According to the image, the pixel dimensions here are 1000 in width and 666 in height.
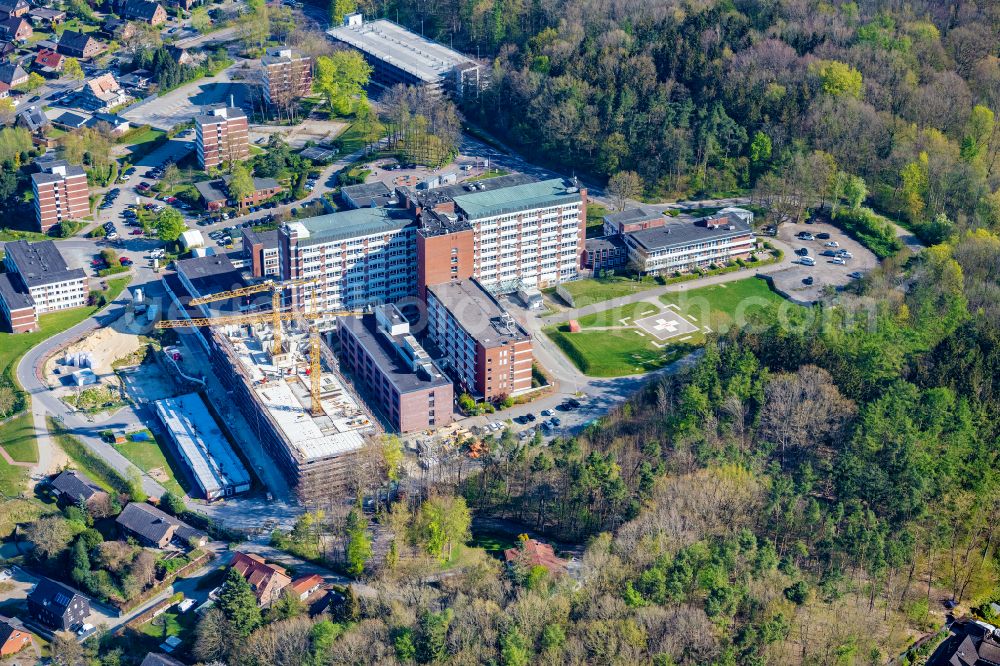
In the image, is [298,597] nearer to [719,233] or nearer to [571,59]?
[719,233]

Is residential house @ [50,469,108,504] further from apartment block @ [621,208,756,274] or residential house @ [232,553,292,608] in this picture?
apartment block @ [621,208,756,274]

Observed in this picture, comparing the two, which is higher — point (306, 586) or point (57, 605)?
point (306, 586)

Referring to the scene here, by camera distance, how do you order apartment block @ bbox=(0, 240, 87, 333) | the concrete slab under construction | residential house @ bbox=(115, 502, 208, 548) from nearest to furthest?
residential house @ bbox=(115, 502, 208, 548) → the concrete slab under construction → apartment block @ bbox=(0, 240, 87, 333)

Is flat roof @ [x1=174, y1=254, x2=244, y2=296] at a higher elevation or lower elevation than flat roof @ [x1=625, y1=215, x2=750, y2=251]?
lower

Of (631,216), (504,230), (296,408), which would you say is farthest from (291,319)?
(631,216)

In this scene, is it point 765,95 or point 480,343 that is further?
point 765,95

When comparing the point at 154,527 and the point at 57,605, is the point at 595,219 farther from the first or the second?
the point at 57,605

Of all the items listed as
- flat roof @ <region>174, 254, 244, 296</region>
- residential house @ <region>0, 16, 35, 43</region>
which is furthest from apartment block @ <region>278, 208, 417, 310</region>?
residential house @ <region>0, 16, 35, 43</region>
